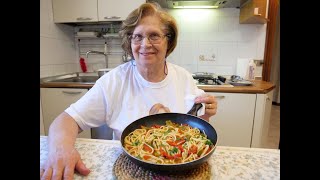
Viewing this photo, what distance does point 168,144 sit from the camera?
61 cm

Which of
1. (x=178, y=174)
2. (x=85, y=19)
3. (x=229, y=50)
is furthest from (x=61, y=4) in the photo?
(x=178, y=174)

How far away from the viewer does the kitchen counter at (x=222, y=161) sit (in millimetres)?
540

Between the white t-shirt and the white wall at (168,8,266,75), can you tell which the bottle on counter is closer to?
the white wall at (168,8,266,75)

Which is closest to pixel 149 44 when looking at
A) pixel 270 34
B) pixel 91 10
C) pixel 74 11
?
pixel 91 10

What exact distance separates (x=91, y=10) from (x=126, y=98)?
1505mm

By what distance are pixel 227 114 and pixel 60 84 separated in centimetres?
158

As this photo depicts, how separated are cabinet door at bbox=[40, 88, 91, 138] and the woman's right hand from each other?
138 cm

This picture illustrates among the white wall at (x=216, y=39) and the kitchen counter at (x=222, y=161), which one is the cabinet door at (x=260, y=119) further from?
the kitchen counter at (x=222, y=161)

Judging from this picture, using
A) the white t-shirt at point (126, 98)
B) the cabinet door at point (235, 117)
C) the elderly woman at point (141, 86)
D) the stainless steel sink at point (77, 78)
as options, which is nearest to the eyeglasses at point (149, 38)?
the elderly woman at point (141, 86)
